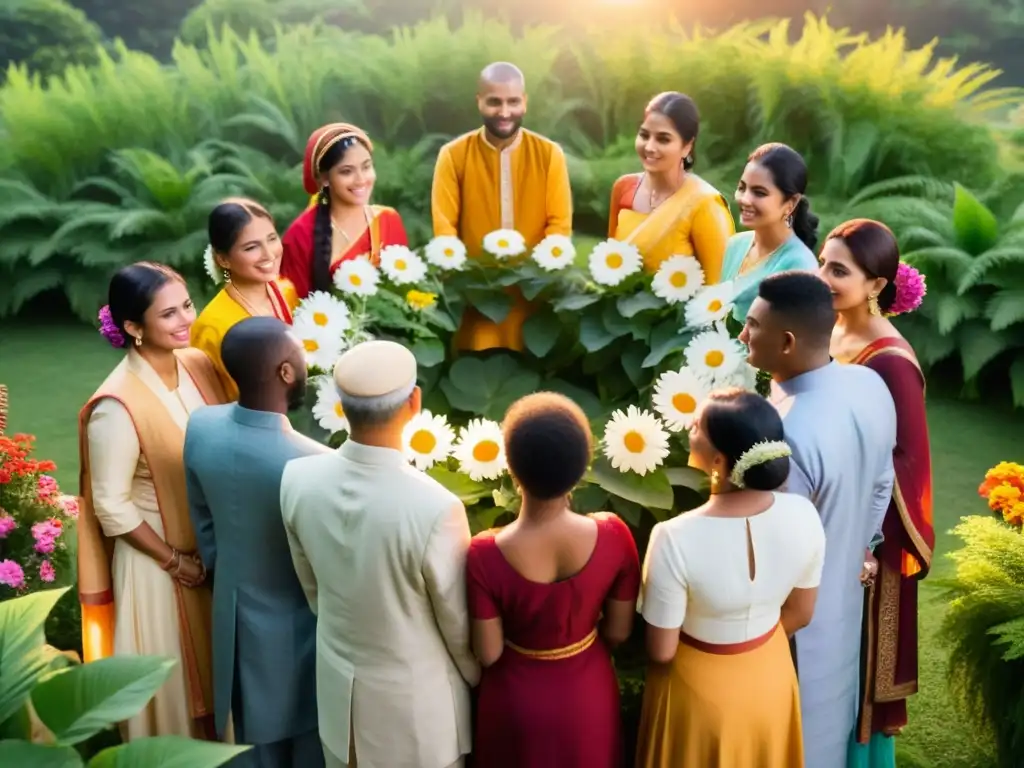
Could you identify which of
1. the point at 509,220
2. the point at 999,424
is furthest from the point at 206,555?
the point at 999,424

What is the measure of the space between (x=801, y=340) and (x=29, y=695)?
1.78 meters

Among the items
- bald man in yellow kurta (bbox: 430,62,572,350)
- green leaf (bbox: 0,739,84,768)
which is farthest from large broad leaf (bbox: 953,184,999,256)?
green leaf (bbox: 0,739,84,768)

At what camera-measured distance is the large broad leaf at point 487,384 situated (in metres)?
3.07

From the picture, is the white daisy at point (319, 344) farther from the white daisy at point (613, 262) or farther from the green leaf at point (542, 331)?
the white daisy at point (613, 262)

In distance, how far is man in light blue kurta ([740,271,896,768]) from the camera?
231 centimetres

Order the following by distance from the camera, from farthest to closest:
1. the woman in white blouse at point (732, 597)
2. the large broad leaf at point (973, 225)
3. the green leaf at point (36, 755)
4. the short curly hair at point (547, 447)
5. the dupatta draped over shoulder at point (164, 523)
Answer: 1. the large broad leaf at point (973, 225)
2. the dupatta draped over shoulder at point (164, 523)
3. the woman in white blouse at point (732, 597)
4. the short curly hair at point (547, 447)
5. the green leaf at point (36, 755)

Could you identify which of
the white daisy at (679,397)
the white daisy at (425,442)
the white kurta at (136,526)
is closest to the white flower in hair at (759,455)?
the white daisy at (679,397)

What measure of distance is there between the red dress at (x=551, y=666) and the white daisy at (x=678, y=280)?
48.6 inches

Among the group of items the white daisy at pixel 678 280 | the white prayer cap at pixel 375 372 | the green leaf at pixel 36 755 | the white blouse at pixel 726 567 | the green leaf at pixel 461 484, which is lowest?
the green leaf at pixel 36 755

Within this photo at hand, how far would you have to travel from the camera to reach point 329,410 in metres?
2.60

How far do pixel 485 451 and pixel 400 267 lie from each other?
3.32 ft

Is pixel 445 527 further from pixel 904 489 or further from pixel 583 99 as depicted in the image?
pixel 583 99

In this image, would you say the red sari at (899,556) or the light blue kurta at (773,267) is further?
the light blue kurta at (773,267)

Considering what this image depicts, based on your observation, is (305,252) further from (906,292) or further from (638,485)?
(906,292)
